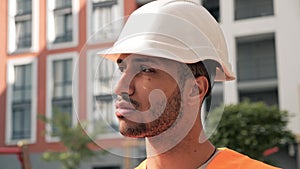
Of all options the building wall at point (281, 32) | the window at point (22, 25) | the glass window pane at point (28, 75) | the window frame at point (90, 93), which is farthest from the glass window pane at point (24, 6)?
the window frame at point (90, 93)

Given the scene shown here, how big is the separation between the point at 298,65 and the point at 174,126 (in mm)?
4270

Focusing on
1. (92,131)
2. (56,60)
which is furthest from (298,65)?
(92,131)

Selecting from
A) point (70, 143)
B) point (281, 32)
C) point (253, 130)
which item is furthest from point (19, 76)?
point (253, 130)

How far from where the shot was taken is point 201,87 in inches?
12.8

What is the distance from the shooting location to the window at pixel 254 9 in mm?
4570

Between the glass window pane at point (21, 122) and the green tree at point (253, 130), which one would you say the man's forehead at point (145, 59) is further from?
the glass window pane at point (21, 122)

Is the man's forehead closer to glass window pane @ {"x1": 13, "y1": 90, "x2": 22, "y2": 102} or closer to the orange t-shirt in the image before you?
the orange t-shirt

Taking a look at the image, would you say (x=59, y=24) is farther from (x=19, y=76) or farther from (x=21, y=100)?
(x=21, y=100)

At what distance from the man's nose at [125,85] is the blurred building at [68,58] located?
8.86ft

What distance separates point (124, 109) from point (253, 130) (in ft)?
11.6

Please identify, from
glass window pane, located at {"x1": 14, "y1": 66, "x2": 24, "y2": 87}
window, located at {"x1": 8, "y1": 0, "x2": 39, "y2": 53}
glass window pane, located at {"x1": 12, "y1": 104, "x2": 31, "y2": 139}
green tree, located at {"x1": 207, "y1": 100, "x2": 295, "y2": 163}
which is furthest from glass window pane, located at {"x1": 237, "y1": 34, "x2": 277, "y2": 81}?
glass window pane, located at {"x1": 12, "y1": 104, "x2": 31, "y2": 139}

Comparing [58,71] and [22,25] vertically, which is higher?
[22,25]

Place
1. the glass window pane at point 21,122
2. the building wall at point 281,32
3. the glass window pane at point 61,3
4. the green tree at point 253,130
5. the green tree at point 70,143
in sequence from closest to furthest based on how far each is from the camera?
A: the green tree at point 253,130
the green tree at point 70,143
the building wall at point 281,32
the glass window pane at point 61,3
the glass window pane at point 21,122

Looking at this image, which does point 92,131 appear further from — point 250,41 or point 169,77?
point 250,41
